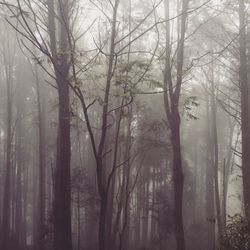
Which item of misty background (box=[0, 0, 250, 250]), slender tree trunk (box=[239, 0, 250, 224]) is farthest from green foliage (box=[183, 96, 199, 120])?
slender tree trunk (box=[239, 0, 250, 224])

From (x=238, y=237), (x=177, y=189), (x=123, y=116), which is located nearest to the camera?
(x=123, y=116)

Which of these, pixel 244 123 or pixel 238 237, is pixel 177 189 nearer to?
pixel 238 237

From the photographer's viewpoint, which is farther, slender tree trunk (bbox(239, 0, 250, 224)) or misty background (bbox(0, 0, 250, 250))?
slender tree trunk (bbox(239, 0, 250, 224))

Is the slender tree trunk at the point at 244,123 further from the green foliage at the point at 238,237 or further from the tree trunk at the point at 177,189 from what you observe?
the green foliage at the point at 238,237

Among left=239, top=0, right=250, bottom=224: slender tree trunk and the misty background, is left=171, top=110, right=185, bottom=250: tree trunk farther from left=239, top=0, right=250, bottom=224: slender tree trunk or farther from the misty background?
left=239, top=0, right=250, bottom=224: slender tree trunk

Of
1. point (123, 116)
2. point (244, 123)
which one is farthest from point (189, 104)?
point (244, 123)

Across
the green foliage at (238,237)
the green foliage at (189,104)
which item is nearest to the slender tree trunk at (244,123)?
the green foliage at (238,237)

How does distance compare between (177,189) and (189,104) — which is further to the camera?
(177,189)

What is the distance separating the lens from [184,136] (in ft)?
100

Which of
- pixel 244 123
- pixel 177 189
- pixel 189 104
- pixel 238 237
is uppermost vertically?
pixel 244 123

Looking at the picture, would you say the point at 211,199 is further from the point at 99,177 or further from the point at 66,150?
the point at 99,177

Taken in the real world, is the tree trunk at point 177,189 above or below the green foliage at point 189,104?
below

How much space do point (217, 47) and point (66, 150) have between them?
32.3 feet

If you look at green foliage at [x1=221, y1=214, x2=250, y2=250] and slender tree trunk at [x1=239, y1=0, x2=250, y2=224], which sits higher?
slender tree trunk at [x1=239, y1=0, x2=250, y2=224]
